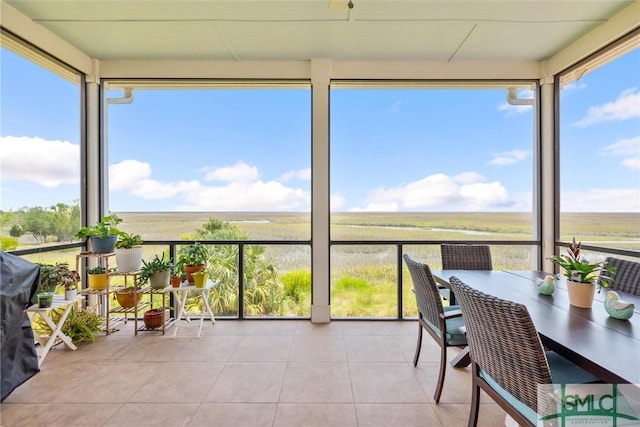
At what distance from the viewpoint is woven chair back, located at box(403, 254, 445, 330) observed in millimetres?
2016

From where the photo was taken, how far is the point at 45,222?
119 inches

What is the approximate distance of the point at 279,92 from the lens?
3.97m

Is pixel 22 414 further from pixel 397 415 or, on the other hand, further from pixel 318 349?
pixel 397 415

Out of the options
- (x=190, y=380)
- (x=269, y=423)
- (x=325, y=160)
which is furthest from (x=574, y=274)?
(x=190, y=380)

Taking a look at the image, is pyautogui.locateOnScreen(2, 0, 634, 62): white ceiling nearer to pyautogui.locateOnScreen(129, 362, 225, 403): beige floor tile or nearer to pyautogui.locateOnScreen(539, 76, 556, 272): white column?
pyautogui.locateOnScreen(539, 76, 556, 272): white column

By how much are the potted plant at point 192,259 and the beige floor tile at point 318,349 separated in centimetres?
124

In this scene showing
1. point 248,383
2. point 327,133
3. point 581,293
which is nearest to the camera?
point 581,293

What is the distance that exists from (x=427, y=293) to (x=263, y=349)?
156cm

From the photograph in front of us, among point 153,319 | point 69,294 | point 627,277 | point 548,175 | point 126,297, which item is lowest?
point 153,319

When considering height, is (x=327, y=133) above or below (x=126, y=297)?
above

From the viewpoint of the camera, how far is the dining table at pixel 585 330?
1104mm

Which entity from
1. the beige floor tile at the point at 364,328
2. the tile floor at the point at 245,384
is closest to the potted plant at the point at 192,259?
the tile floor at the point at 245,384

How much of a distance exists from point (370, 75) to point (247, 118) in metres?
1.75

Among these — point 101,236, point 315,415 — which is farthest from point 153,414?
point 101,236
